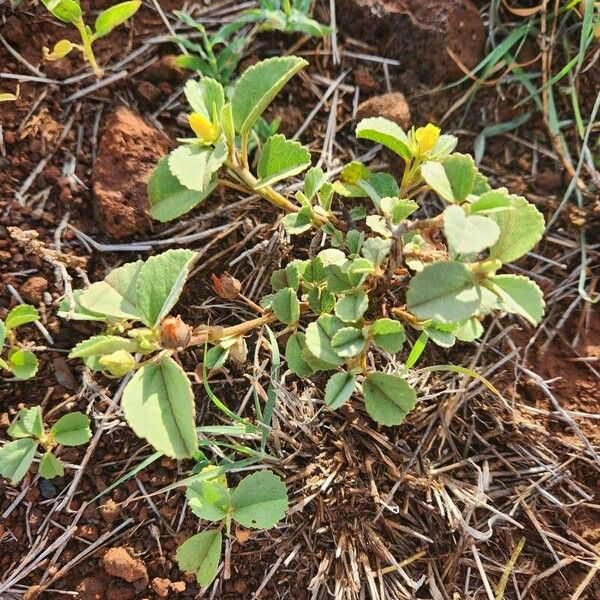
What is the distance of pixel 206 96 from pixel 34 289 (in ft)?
2.23

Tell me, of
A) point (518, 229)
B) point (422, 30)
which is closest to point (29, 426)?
point (518, 229)

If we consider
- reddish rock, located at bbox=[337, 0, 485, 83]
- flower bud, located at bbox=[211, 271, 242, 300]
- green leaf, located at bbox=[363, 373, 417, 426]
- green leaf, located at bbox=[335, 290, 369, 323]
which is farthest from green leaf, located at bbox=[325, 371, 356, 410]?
reddish rock, located at bbox=[337, 0, 485, 83]

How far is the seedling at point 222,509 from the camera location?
4.85 feet

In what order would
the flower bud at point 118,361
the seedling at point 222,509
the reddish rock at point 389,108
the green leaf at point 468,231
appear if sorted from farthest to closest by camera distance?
1. the reddish rock at point 389,108
2. the seedling at point 222,509
3. the flower bud at point 118,361
4. the green leaf at point 468,231

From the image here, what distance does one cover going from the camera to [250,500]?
152 centimetres

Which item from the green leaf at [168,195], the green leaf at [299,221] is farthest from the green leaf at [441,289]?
the green leaf at [168,195]

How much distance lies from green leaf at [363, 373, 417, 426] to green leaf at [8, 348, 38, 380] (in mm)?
810

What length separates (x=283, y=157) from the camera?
5.08 ft

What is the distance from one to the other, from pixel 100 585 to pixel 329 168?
1.24 meters

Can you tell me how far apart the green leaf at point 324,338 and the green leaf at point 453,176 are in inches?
14.0

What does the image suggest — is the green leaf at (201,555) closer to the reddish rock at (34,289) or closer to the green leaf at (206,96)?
the reddish rock at (34,289)

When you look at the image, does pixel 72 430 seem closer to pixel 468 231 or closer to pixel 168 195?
pixel 168 195

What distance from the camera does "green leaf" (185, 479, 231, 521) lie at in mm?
1461

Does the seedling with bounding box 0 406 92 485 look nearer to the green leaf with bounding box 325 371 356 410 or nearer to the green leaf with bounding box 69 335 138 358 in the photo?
the green leaf with bounding box 69 335 138 358
